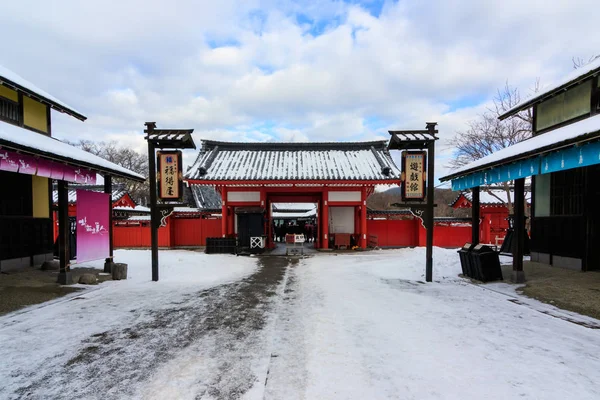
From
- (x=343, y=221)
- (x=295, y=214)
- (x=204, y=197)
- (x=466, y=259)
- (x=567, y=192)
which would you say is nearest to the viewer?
(x=466, y=259)

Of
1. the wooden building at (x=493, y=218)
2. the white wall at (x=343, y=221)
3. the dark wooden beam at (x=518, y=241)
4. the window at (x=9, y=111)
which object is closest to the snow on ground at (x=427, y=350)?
the dark wooden beam at (x=518, y=241)

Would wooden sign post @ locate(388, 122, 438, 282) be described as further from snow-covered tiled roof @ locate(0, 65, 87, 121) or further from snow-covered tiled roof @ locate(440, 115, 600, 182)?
snow-covered tiled roof @ locate(0, 65, 87, 121)

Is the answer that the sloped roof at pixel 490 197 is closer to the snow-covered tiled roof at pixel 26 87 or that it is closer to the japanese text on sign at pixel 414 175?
the japanese text on sign at pixel 414 175

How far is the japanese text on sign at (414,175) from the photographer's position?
10.0 metres

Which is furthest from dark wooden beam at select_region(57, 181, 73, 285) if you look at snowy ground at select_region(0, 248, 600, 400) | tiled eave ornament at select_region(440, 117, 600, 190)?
tiled eave ornament at select_region(440, 117, 600, 190)

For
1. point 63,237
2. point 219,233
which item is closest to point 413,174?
point 63,237

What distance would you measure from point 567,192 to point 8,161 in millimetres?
14780

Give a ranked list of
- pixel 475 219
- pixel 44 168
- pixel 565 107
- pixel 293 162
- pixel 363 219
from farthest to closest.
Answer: pixel 293 162 < pixel 363 219 < pixel 475 219 < pixel 565 107 < pixel 44 168

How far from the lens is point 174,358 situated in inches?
167

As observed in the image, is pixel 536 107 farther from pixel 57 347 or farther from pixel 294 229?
pixel 294 229

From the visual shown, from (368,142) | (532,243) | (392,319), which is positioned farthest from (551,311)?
(368,142)

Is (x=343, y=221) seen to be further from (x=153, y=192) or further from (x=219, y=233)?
(x=153, y=192)

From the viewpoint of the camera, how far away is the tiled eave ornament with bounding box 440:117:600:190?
627 centimetres

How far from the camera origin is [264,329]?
5344 mm
